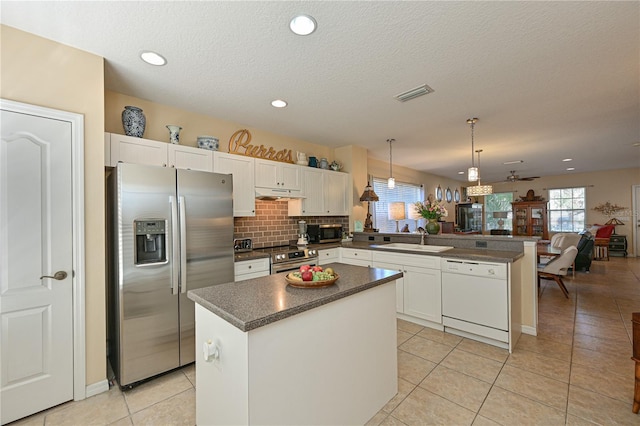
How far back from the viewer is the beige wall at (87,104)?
1.94m

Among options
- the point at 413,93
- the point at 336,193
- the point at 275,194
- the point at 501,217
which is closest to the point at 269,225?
the point at 275,194

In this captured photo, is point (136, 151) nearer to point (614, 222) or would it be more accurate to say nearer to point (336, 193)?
point (336, 193)

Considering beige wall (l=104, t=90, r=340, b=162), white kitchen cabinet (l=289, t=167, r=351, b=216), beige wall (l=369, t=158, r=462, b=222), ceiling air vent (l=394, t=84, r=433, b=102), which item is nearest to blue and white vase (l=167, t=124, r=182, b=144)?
beige wall (l=104, t=90, r=340, b=162)

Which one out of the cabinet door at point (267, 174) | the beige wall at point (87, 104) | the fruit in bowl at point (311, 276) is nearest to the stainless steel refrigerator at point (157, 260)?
the beige wall at point (87, 104)

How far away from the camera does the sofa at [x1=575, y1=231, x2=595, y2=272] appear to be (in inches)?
224

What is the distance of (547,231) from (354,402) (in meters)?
10.1

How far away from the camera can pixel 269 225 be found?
4098 mm

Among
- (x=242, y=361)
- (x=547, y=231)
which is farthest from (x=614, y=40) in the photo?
(x=547, y=231)

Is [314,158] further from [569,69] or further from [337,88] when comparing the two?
[569,69]

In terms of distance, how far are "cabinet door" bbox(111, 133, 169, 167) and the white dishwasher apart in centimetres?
329

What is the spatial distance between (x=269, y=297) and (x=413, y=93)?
8.02ft

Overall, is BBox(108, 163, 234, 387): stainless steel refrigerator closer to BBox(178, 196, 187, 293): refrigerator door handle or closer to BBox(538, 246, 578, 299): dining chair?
BBox(178, 196, 187, 293): refrigerator door handle

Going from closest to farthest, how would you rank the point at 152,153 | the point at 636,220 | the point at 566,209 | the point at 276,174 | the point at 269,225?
the point at 152,153, the point at 276,174, the point at 269,225, the point at 636,220, the point at 566,209

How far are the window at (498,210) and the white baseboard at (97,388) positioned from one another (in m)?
11.2
